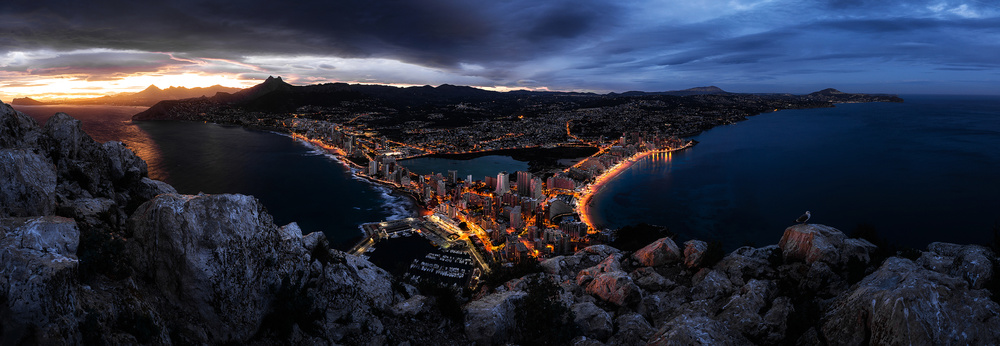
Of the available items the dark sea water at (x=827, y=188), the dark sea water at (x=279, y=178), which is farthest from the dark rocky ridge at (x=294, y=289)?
the dark sea water at (x=279, y=178)

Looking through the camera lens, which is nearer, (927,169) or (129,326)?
(129,326)

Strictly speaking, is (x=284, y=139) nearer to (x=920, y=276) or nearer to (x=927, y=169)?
(x=920, y=276)

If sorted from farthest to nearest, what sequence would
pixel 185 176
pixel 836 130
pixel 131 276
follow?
pixel 836 130
pixel 185 176
pixel 131 276

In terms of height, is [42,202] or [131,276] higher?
[42,202]

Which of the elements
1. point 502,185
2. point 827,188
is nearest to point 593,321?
point 502,185

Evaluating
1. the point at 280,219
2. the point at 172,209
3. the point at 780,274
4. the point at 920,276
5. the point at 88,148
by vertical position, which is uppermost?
the point at 88,148

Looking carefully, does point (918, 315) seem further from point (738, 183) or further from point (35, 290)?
point (738, 183)

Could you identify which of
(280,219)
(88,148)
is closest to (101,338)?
(88,148)
